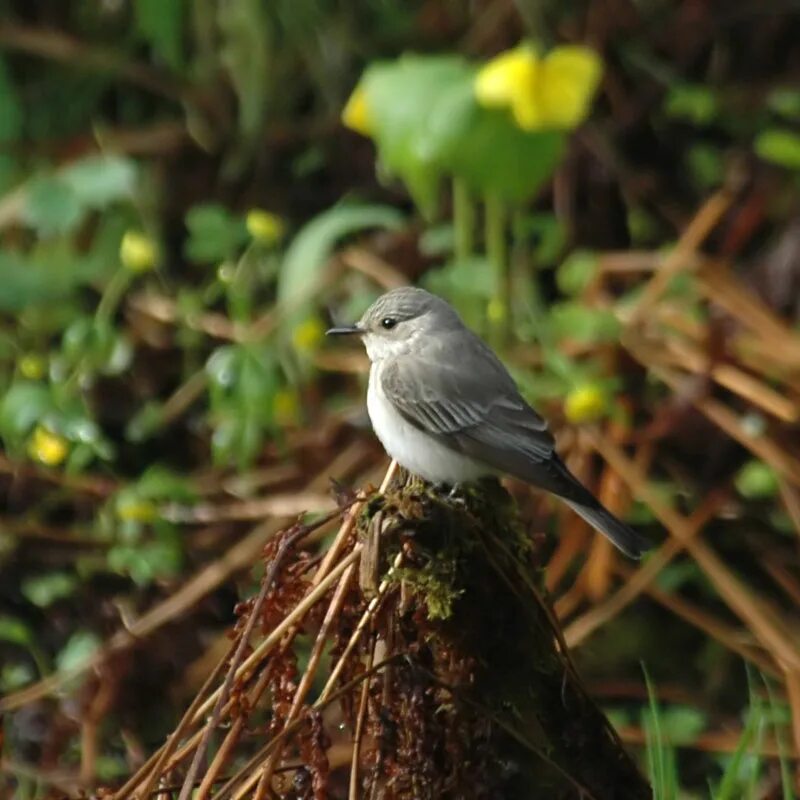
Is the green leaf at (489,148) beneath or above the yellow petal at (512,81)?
beneath

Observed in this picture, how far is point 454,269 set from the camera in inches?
179

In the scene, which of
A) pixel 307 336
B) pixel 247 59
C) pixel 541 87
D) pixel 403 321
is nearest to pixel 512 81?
pixel 541 87

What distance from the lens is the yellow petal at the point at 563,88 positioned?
161 inches

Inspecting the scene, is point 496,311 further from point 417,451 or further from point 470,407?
point 417,451

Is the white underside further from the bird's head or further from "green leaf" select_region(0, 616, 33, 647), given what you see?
"green leaf" select_region(0, 616, 33, 647)

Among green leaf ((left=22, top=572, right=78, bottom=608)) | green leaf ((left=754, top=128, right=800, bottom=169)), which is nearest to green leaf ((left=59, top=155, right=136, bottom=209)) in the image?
green leaf ((left=22, top=572, right=78, bottom=608))

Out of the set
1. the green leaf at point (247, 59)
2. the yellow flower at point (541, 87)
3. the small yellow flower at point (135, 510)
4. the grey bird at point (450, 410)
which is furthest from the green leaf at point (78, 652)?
the green leaf at point (247, 59)

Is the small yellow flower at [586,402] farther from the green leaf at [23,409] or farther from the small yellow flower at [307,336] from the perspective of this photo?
the green leaf at [23,409]

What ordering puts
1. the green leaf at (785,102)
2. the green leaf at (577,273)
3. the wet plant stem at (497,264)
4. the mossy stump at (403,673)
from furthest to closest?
the green leaf at (785,102) < the green leaf at (577,273) < the wet plant stem at (497,264) < the mossy stump at (403,673)

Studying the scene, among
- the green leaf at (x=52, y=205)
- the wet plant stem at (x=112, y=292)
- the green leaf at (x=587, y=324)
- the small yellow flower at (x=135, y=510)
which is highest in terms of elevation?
the green leaf at (x=52, y=205)

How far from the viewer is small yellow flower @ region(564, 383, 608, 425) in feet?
13.5

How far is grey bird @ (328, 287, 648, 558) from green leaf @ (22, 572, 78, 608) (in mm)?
1347

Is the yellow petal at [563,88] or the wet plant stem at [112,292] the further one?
the wet plant stem at [112,292]

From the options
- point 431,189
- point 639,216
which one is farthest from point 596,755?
point 639,216
